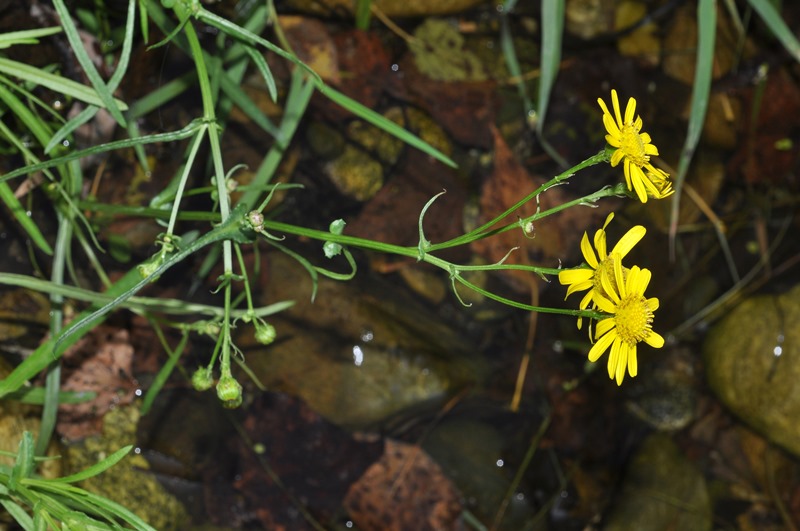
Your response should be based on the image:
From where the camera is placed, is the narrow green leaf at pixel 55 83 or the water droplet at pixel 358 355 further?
the water droplet at pixel 358 355

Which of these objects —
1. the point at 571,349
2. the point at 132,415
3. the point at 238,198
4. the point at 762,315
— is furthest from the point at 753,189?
the point at 132,415

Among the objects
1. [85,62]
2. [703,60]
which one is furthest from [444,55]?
[85,62]

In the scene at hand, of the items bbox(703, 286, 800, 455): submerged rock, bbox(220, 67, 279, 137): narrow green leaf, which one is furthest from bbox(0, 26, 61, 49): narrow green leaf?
bbox(703, 286, 800, 455): submerged rock

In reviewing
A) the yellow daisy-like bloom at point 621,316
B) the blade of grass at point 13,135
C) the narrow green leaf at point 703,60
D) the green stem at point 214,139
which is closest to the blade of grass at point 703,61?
the narrow green leaf at point 703,60

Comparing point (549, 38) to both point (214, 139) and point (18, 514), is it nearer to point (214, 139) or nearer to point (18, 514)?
point (214, 139)

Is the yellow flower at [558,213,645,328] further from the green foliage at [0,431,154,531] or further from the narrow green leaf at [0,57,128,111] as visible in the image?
the narrow green leaf at [0,57,128,111]

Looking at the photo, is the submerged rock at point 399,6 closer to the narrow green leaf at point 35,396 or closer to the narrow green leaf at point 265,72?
the narrow green leaf at point 265,72

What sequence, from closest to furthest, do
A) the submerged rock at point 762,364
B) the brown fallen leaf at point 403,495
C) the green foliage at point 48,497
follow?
1. the green foliage at point 48,497
2. the brown fallen leaf at point 403,495
3. the submerged rock at point 762,364
